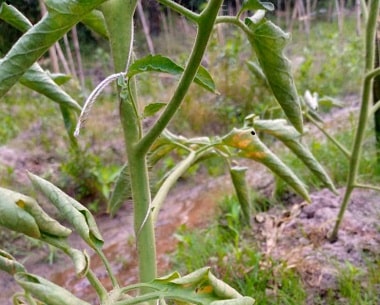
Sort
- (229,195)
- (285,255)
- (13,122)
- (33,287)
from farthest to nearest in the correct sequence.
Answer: (13,122), (229,195), (285,255), (33,287)

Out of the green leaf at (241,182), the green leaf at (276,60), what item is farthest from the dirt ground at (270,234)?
the green leaf at (276,60)

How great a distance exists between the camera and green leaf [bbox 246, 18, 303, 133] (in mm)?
558

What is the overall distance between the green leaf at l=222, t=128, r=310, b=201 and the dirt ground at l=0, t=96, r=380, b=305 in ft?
1.28

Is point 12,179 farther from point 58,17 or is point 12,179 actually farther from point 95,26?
point 58,17

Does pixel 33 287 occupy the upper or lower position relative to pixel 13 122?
upper

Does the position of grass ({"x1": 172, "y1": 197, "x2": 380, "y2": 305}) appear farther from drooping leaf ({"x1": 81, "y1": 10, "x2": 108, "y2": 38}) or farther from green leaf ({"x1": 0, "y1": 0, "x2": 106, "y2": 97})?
green leaf ({"x1": 0, "y1": 0, "x2": 106, "y2": 97})

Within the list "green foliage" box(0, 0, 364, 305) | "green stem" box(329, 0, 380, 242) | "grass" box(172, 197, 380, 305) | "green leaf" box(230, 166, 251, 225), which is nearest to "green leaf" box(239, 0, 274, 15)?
"green foliage" box(0, 0, 364, 305)

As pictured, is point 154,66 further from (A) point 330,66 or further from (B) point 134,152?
(A) point 330,66

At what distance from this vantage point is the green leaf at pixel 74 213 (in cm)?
53

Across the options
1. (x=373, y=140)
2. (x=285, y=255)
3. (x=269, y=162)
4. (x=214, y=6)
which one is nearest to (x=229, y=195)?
(x=373, y=140)

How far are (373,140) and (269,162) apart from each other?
1281 mm

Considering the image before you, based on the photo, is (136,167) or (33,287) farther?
(136,167)

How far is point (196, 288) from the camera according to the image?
1.74 feet

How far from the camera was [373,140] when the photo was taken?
1999 mm
